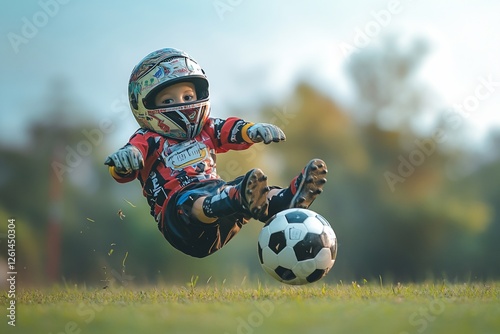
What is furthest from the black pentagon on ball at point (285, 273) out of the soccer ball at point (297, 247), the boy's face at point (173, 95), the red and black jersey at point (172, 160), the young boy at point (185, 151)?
the boy's face at point (173, 95)

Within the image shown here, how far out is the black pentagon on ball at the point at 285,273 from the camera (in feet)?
19.0

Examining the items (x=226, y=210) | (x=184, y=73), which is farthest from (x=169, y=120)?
(x=226, y=210)

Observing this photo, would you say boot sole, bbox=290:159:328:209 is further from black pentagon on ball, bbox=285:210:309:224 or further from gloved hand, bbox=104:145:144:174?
gloved hand, bbox=104:145:144:174

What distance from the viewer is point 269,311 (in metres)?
4.75

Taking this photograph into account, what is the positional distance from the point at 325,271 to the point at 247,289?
34.9 inches

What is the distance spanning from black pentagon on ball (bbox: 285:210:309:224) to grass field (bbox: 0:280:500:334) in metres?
0.58

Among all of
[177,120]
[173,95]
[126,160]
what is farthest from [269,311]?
[173,95]

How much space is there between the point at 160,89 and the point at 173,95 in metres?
0.14

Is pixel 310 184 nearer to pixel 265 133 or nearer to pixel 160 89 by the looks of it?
pixel 265 133

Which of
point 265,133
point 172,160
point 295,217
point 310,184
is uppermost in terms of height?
point 265,133

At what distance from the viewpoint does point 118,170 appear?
6250 millimetres

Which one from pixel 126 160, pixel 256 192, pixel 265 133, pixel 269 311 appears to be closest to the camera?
pixel 269 311

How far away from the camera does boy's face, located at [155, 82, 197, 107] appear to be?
263 inches

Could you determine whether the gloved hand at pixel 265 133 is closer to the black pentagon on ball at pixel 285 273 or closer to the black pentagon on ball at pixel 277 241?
the black pentagon on ball at pixel 277 241
